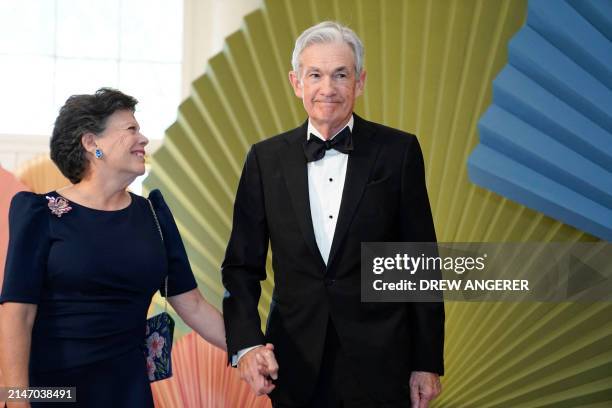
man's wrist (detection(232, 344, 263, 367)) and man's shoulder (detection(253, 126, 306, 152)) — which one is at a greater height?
man's shoulder (detection(253, 126, 306, 152))

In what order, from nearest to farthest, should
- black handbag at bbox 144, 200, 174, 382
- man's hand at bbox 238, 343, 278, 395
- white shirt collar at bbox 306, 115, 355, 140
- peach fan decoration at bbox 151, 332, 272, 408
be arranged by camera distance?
1. man's hand at bbox 238, 343, 278, 395
2. white shirt collar at bbox 306, 115, 355, 140
3. black handbag at bbox 144, 200, 174, 382
4. peach fan decoration at bbox 151, 332, 272, 408

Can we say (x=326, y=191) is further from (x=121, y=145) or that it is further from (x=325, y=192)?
(x=121, y=145)

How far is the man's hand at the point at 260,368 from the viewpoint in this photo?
1.37 meters

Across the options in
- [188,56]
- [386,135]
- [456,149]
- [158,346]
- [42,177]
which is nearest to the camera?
[386,135]

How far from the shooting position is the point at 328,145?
1466 millimetres

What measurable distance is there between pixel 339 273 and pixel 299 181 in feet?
0.61

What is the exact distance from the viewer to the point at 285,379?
4.67ft

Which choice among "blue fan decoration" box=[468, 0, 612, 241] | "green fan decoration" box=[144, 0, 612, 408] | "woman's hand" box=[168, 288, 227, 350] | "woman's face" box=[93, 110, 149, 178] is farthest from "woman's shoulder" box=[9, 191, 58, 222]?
"blue fan decoration" box=[468, 0, 612, 241]

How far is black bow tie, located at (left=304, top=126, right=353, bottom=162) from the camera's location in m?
1.46

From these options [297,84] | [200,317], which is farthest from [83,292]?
[297,84]

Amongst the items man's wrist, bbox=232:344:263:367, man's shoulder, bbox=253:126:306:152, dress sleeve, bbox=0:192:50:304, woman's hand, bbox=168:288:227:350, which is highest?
man's shoulder, bbox=253:126:306:152

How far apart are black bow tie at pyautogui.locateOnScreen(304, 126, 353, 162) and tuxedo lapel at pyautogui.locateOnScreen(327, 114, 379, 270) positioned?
0.6 inches

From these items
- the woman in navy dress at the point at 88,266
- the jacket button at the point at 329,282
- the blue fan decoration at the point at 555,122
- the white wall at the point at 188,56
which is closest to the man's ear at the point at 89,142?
the woman in navy dress at the point at 88,266

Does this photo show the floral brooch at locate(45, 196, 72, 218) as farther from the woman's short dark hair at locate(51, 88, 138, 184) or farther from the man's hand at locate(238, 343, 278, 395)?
the man's hand at locate(238, 343, 278, 395)
